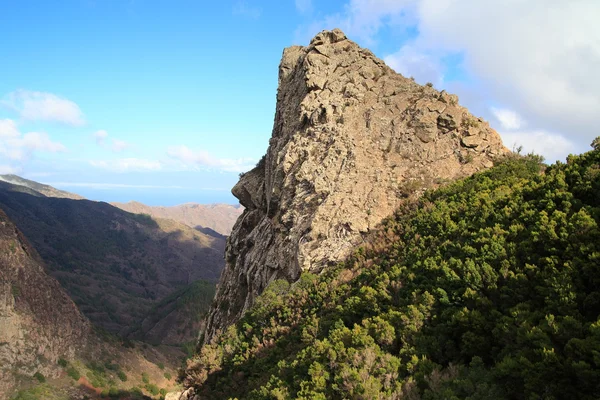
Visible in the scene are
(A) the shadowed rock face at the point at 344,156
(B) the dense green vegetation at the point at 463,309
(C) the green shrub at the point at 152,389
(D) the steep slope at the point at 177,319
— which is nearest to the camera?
(B) the dense green vegetation at the point at 463,309

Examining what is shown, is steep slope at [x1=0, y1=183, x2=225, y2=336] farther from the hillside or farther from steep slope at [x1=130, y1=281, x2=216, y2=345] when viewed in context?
the hillside

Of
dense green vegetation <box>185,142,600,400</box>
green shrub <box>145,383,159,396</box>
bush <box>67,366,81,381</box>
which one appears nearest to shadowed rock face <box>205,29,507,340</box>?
dense green vegetation <box>185,142,600,400</box>

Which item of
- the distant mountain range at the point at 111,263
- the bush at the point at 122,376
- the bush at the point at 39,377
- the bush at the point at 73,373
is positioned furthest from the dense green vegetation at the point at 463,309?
the distant mountain range at the point at 111,263

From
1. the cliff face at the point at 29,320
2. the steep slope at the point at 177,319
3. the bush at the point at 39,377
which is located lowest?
the steep slope at the point at 177,319

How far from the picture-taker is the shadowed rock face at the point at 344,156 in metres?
21.7

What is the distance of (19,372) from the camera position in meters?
51.1

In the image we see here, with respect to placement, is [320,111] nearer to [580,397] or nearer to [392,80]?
[392,80]

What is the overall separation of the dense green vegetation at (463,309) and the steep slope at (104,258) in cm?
10470

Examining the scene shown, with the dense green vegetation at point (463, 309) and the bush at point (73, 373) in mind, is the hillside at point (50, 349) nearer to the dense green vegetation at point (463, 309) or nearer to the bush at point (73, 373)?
the bush at point (73, 373)

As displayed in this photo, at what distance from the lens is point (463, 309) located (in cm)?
1145

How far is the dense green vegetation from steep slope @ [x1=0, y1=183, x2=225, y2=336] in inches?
4122

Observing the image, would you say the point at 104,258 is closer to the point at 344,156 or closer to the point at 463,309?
the point at 344,156

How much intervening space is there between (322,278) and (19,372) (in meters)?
51.7

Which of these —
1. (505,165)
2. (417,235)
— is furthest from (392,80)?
(417,235)
